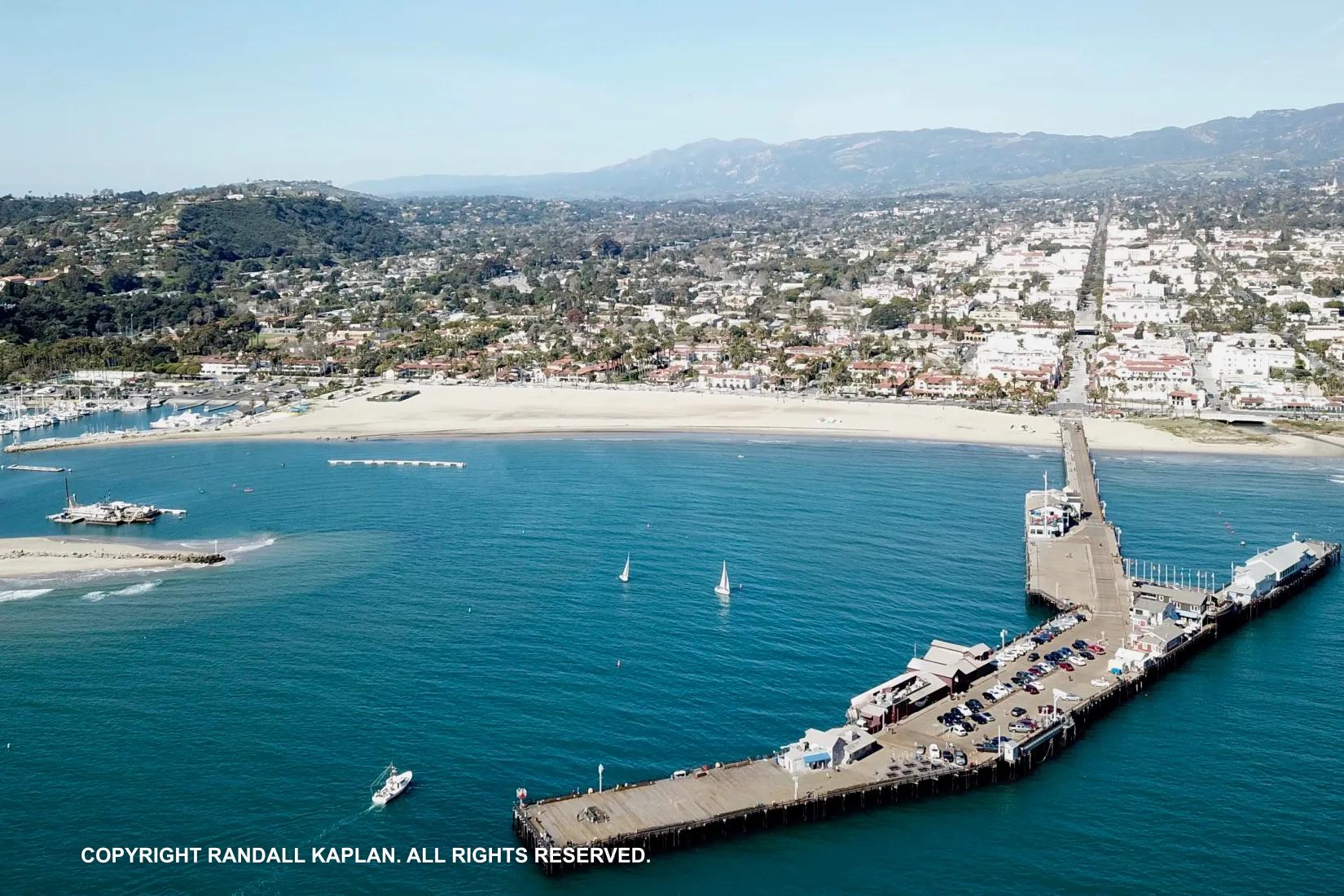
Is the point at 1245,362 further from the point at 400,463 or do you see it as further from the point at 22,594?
the point at 22,594

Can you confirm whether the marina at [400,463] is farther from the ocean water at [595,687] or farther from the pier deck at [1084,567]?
the pier deck at [1084,567]

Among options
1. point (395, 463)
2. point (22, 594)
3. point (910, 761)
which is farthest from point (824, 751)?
point (395, 463)

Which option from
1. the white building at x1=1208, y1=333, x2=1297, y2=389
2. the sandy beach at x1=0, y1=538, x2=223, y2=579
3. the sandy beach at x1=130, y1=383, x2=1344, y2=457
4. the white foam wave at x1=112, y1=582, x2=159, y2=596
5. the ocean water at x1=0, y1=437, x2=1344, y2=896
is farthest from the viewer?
the white building at x1=1208, y1=333, x2=1297, y2=389

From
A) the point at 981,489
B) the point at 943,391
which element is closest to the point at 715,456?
the point at 981,489

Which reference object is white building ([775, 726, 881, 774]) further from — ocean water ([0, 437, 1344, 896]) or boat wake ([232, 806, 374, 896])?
boat wake ([232, 806, 374, 896])

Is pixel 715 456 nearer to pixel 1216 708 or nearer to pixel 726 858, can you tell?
pixel 1216 708

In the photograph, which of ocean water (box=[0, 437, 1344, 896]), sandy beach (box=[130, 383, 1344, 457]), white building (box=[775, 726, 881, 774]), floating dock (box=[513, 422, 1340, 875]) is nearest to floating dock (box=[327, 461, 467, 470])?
ocean water (box=[0, 437, 1344, 896])
